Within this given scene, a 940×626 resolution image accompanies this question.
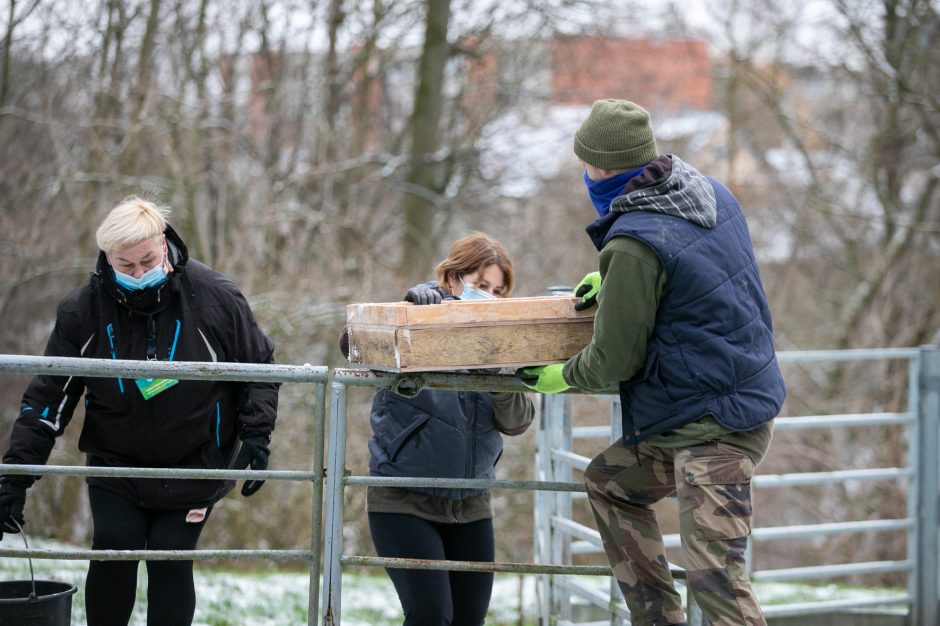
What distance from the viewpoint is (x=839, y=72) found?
1383 centimetres

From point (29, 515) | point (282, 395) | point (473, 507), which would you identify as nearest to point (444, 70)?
point (282, 395)

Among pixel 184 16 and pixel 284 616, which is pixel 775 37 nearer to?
pixel 184 16

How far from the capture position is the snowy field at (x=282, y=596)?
225 inches

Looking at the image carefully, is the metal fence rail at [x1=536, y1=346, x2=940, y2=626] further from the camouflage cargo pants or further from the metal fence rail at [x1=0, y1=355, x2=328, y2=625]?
the metal fence rail at [x1=0, y1=355, x2=328, y2=625]

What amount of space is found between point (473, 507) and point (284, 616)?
8.28ft

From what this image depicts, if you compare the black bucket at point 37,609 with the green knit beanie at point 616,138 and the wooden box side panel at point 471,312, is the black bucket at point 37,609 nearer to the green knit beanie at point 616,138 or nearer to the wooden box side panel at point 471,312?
the wooden box side panel at point 471,312

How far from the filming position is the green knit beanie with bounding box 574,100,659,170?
3135 millimetres

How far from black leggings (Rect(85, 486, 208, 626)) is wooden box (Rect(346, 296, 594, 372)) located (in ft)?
3.22

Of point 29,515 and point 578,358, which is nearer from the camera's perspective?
point 578,358

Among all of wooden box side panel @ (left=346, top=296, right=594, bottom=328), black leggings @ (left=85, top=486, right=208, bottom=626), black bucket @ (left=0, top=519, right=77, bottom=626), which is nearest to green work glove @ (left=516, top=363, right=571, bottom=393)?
wooden box side panel @ (left=346, top=296, right=594, bottom=328)

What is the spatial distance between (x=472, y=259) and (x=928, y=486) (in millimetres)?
4315

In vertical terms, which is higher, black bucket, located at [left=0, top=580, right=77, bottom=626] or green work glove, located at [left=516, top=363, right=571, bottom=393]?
green work glove, located at [left=516, top=363, right=571, bottom=393]

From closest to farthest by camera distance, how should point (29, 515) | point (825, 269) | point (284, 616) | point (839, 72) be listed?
point (284, 616) → point (29, 515) → point (839, 72) → point (825, 269)

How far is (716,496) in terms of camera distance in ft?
9.93
